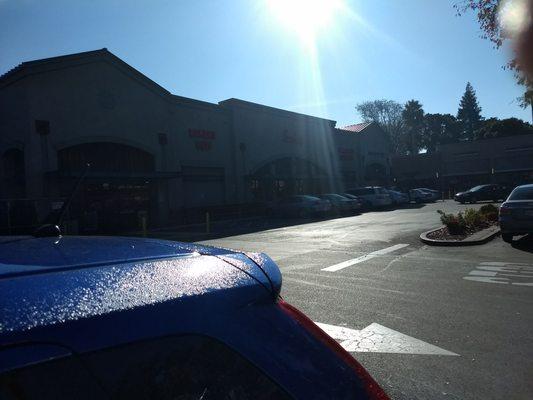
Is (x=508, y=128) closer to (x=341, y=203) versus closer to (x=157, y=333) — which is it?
(x=341, y=203)

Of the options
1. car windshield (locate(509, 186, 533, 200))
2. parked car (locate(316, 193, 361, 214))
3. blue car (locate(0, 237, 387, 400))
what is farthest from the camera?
parked car (locate(316, 193, 361, 214))

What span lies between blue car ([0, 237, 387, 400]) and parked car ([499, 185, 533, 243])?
11.8 metres

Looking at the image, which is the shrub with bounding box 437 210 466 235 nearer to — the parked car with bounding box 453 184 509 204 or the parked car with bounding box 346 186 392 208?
the parked car with bounding box 346 186 392 208

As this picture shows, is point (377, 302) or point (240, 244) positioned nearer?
point (377, 302)

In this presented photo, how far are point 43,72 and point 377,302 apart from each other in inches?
799

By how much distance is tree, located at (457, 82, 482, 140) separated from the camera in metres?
107

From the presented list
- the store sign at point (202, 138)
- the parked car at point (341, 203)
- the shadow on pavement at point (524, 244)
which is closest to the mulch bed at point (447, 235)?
the shadow on pavement at point (524, 244)

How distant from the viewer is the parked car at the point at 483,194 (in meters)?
36.9

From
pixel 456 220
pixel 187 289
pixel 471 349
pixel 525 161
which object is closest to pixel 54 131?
pixel 456 220

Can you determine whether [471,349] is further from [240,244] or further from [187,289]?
[240,244]

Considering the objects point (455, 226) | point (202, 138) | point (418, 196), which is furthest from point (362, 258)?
point (418, 196)

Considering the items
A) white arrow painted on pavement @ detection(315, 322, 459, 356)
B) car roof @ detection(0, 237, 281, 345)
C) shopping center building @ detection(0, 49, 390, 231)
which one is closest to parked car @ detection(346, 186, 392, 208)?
shopping center building @ detection(0, 49, 390, 231)

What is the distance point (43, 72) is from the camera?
846 inches

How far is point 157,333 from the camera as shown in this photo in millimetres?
1255
